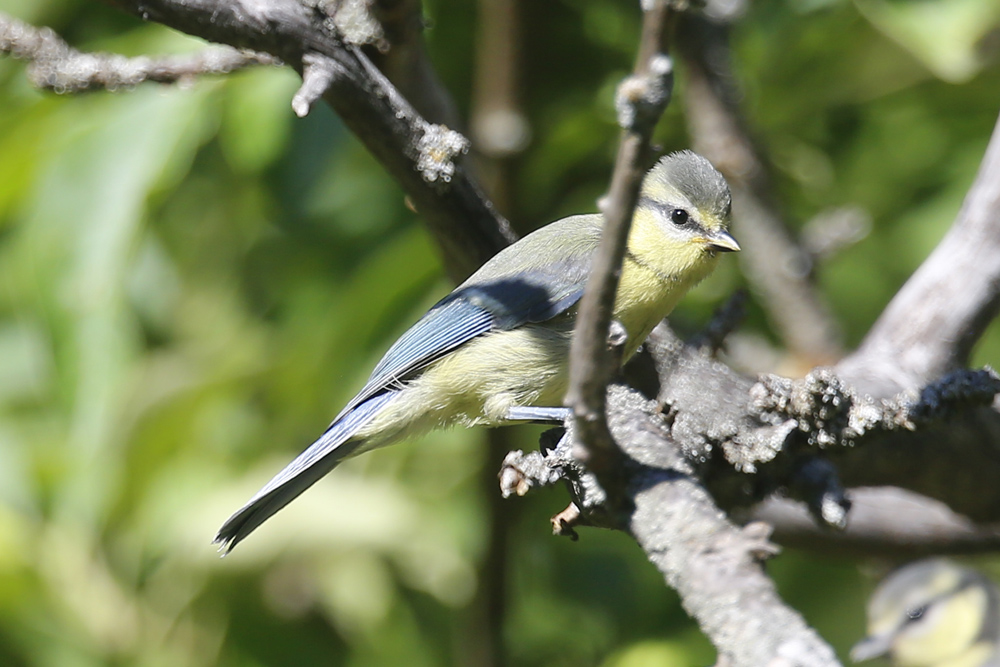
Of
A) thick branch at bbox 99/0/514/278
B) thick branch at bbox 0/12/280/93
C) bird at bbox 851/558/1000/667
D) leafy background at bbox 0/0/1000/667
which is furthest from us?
bird at bbox 851/558/1000/667

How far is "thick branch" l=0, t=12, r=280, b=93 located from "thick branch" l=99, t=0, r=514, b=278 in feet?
0.62

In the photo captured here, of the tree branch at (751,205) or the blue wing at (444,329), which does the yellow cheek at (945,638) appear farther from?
the blue wing at (444,329)

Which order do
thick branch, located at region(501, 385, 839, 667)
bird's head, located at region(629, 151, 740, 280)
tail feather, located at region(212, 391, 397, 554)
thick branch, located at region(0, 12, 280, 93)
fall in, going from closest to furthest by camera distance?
1. thick branch, located at region(501, 385, 839, 667)
2. thick branch, located at region(0, 12, 280, 93)
3. tail feather, located at region(212, 391, 397, 554)
4. bird's head, located at region(629, 151, 740, 280)

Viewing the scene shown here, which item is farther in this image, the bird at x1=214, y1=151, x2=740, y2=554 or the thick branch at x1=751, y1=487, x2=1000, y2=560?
the thick branch at x1=751, y1=487, x2=1000, y2=560

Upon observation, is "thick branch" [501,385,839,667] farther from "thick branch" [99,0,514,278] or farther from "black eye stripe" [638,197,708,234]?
"black eye stripe" [638,197,708,234]

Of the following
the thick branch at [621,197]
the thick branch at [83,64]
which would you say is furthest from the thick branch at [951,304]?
the thick branch at [83,64]

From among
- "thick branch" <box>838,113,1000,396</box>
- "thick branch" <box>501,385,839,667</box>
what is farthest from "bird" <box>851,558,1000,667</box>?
"thick branch" <box>501,385,839,667</box>

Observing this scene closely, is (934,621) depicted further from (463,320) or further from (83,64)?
(83,64)

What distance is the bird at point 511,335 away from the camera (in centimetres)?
202

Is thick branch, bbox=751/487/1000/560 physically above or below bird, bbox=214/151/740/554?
below

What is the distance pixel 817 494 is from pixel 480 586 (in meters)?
1.12

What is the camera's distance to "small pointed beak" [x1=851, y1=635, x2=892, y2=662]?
2143 millimetres

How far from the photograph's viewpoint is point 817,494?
1.56 meters

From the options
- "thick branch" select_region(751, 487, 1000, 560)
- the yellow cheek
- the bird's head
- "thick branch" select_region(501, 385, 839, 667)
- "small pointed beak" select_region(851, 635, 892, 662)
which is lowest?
the yellow cheek
